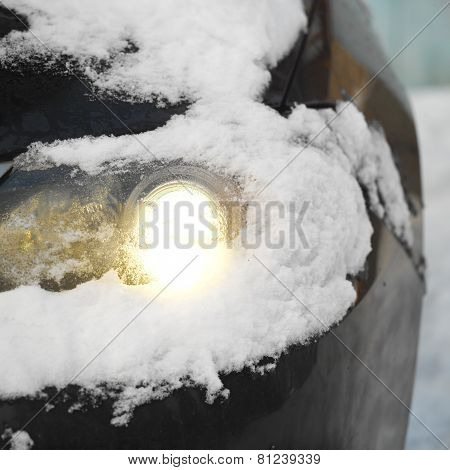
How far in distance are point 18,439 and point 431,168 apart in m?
3.26

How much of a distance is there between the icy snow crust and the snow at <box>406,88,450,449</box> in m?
1.28

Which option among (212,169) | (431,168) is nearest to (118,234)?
(212,169)

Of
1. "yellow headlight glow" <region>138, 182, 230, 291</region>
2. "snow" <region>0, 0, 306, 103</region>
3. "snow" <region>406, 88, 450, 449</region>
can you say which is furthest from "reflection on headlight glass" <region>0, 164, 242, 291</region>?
"snow" <region>406, 88, 450, 449</region>

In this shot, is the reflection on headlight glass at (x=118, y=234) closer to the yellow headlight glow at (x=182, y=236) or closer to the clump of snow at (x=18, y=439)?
the yellow headlight glow at (x=182, y=236)

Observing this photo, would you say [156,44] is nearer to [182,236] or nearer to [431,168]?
[182,236]

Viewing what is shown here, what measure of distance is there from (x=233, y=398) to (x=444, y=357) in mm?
1778

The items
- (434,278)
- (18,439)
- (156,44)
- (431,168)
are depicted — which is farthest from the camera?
(431,168)

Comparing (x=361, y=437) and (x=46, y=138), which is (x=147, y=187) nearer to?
(x=46, y=138)

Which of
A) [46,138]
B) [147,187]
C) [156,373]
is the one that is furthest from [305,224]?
[46,138]

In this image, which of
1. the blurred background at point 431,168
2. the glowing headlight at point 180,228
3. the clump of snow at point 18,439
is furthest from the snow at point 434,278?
the clump of snow at point 18,439

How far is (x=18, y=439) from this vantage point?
1.20m

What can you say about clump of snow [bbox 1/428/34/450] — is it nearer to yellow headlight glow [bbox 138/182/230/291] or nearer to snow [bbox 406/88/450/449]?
yellow headlight glow [bbox 138/182/230/291]

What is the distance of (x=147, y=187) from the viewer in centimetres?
132

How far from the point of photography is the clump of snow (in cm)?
120
